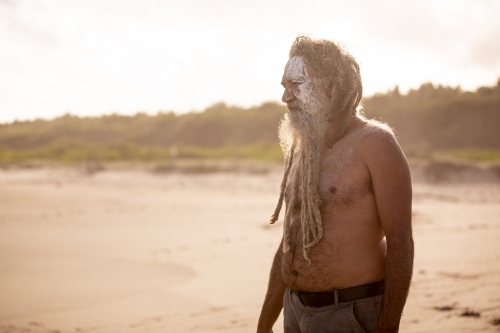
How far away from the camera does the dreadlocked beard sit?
8.07ft

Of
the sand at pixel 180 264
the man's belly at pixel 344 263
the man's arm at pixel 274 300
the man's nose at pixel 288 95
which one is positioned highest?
the man's nose at pixel 288 95

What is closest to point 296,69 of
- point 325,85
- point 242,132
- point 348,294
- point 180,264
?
point 325,85

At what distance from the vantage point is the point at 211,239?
9.17 metres

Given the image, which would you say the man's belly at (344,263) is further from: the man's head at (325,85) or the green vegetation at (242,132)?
the green vegetation at (242,132)

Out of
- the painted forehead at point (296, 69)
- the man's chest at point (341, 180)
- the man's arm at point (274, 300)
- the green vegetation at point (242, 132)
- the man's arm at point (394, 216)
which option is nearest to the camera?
the man's arm at point (394, 216)

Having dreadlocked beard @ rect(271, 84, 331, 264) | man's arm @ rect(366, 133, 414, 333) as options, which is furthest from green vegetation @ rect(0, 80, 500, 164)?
man's arm @ rect(366, 133, 414, 333)

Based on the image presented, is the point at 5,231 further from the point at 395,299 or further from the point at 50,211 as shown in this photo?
the point at 395,299

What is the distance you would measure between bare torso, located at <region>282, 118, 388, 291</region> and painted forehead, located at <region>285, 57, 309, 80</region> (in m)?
0.33

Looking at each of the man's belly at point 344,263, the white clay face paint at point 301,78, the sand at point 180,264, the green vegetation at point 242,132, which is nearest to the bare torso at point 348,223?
the man's belly at point 344,263

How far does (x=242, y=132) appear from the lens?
4212 centimetres

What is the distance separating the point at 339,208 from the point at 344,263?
242 millimetres

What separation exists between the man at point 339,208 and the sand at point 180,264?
2230 millimetres

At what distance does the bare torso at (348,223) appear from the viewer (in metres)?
2.35

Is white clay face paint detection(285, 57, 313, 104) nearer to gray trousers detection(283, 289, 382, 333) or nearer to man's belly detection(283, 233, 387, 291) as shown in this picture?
man's belly detection(283, 233, 387, 291)
